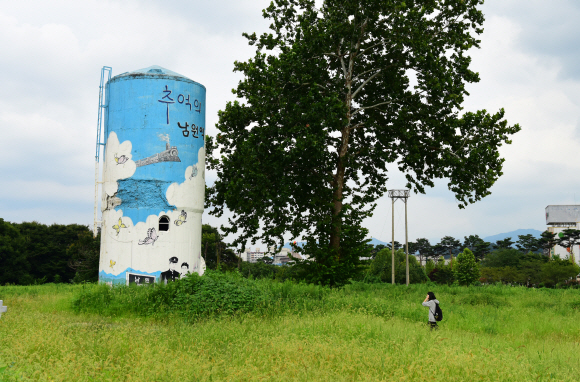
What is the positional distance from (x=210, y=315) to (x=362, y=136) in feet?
50.1

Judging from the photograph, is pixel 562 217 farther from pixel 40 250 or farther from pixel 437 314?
pixel 437 314

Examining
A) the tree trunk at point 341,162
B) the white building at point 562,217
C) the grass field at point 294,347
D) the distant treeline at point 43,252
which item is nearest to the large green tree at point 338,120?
the tree trunk at point 341,162

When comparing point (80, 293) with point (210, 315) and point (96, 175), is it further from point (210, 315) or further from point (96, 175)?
point (96, 175)

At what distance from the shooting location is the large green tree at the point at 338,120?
70.1 ft

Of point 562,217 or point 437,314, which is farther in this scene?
point 562,217

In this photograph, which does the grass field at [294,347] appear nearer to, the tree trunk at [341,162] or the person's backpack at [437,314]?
the person's backpack at [437,314]

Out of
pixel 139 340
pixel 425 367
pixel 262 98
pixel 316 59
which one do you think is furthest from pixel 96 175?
pixel 425 367

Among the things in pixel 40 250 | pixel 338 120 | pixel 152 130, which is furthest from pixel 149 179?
pixel 40 250

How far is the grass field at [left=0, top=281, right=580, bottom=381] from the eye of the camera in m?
7.80

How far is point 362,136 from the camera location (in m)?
26.2

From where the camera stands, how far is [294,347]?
29.9ft

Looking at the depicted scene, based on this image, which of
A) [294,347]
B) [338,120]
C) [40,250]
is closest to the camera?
[294,347]

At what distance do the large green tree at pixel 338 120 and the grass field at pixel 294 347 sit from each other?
695 centimetres

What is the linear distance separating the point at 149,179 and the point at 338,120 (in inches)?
364
